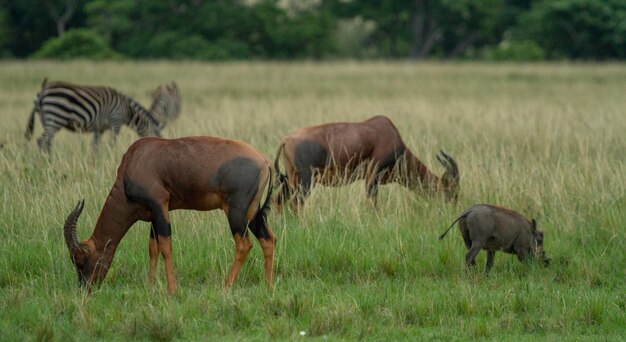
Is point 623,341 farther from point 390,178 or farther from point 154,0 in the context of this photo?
point 154,0

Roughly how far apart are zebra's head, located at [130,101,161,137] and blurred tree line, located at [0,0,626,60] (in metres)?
24.3

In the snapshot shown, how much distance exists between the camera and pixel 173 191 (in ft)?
24.9

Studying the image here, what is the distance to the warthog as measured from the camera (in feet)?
26.9

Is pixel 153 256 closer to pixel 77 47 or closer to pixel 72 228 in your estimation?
pixel 72 228

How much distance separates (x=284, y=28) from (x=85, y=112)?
34.9 m

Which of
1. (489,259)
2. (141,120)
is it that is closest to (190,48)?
(141,120)

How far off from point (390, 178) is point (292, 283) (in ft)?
10.7

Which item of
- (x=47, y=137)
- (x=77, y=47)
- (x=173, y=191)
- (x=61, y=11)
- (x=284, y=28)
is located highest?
(x=173, y=191)

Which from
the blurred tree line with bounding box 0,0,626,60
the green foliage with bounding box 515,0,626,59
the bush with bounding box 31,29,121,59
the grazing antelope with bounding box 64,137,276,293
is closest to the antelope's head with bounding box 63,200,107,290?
the grazing antelope with bounding box 64,137,276,293

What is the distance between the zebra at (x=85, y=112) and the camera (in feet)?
48.6

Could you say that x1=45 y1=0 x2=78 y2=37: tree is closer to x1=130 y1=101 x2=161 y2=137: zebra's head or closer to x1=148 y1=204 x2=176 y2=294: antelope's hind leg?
x1=130 y1=101 x2=161 y2=137: zebra's head

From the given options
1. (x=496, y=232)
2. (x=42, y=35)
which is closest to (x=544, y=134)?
(x=496, y=232)

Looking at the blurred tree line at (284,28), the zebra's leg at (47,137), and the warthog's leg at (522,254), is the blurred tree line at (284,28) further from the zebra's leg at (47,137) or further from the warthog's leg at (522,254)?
the warthog's leg at (522,254)

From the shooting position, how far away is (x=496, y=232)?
8250 millimetres
